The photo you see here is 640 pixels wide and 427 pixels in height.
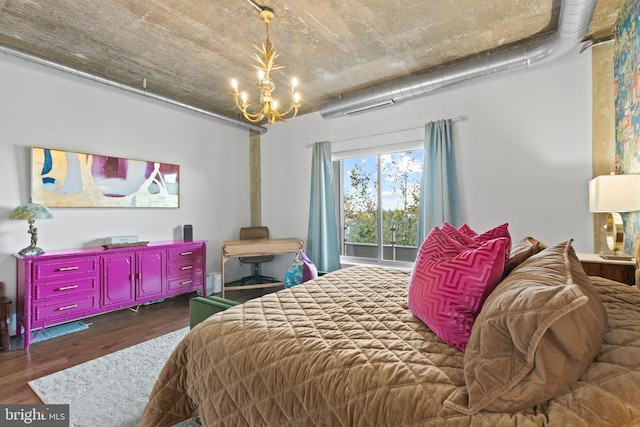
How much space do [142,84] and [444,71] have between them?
11.5 feet

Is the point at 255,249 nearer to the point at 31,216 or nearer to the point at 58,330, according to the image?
the point at 58,330

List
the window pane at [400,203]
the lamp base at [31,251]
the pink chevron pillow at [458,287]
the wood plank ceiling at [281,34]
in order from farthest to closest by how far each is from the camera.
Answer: the window pane at [400,203]
the lamp base at [31,251]
the wood plank ceiling at [281,34]
the pink chevron pillow at [458,287]

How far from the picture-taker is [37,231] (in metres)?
3.02

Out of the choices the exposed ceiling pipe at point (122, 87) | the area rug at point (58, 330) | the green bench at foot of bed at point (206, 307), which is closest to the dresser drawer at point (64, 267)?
the area rug at point (58, 330)

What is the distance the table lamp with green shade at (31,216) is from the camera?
2686mm

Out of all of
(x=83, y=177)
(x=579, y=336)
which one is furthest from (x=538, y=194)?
(x=83, y=177)

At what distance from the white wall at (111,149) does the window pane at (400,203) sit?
97.1 inches

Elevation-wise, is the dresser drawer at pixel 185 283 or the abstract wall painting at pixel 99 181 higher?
the abstract wall painting at pixel 99 181

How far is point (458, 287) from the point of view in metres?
1.14

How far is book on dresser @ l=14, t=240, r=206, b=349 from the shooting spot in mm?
2705

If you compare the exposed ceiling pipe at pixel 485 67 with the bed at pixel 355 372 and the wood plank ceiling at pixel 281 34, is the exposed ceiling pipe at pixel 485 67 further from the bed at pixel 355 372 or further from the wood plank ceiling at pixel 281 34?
the bed at pixel 355 372

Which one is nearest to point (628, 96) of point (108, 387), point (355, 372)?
point (355, 372)

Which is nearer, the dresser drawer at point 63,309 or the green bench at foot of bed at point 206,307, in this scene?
the green bench at foot of bed at point 206,307

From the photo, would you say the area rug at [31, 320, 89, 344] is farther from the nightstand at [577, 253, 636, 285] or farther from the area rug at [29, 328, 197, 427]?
the nightstand at [577, 253, 636, 285]
